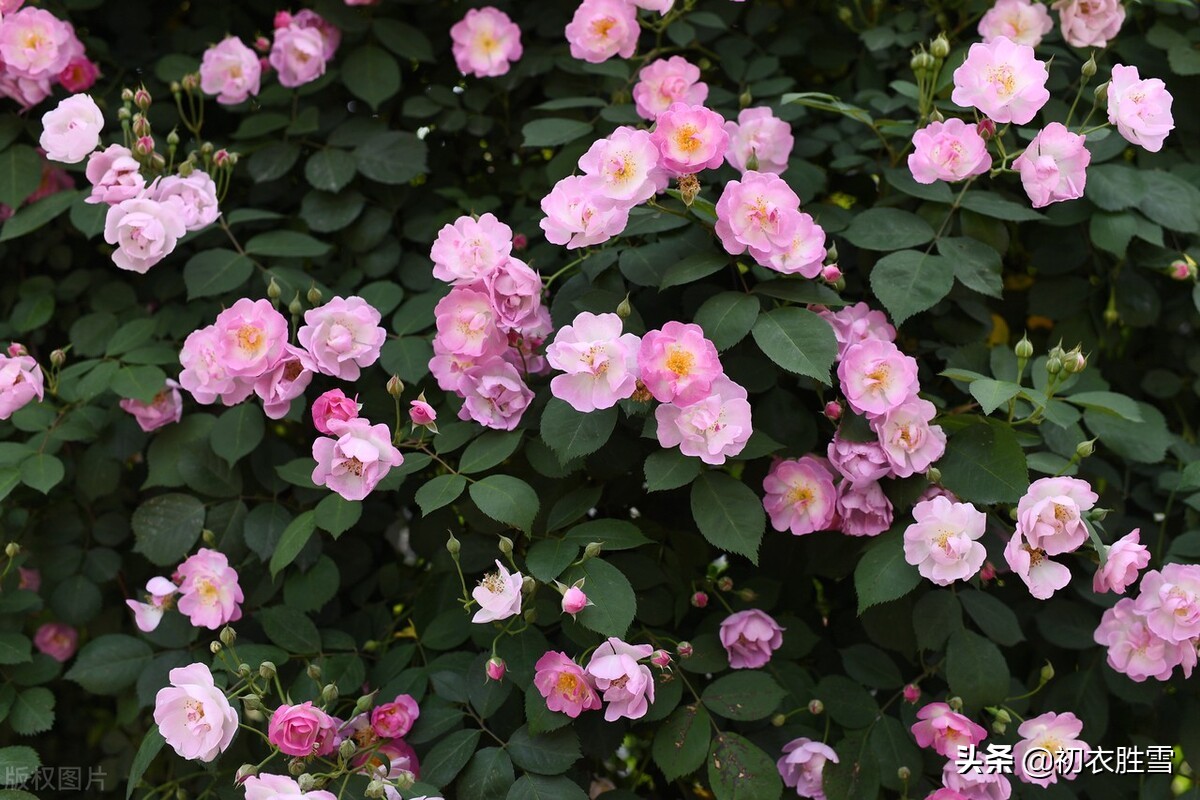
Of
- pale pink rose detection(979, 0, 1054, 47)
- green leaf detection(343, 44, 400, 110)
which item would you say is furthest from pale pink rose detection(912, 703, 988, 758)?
green leaf detection(343, 44, 400, 110)

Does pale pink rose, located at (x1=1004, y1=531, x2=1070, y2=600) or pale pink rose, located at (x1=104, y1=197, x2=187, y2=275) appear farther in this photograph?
pale pink rose, located at (x1=104, y1=197, x2=187, y2=275)

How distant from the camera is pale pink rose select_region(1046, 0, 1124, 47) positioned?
6.41ft

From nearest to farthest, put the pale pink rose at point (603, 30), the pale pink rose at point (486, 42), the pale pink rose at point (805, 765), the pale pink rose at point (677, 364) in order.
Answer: the pale pink rose at point (677, 364)
the pale pink rose at point (805, 765)
the pale pink rose at point (603, 30)
the pale pink rose at point (486, 42)

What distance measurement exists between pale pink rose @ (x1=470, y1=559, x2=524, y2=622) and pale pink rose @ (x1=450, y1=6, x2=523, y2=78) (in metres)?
1.10

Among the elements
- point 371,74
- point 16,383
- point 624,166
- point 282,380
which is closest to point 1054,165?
point 624,166

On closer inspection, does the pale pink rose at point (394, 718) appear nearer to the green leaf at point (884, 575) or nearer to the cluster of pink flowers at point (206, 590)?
the cluster of pink flowers at point (206, 590)

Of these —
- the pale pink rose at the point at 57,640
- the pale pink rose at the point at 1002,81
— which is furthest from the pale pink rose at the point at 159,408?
the pale pink rose at the point at 1002,81

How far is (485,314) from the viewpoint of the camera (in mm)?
1637

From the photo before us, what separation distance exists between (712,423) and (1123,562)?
2.01 feet

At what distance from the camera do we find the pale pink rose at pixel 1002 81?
1.60 meters

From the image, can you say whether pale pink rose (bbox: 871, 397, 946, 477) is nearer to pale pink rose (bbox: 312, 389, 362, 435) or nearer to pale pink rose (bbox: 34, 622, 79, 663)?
pale pink rose (bbox: 312, 389, 362, 435)

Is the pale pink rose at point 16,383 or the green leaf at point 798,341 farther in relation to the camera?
the pale pink rose at point 16,383

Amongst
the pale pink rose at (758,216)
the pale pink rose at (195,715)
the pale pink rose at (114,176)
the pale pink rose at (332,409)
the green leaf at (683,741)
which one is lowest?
the green leaf at (683,741)

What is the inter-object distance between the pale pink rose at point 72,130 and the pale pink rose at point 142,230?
0.50 feet
